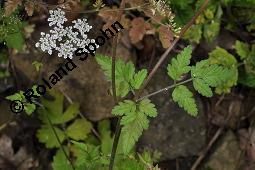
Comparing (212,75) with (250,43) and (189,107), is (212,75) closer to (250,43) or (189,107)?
(189,107)

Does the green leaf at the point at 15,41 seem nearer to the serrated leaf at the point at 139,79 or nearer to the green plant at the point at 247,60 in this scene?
the serrated leaf at the point at 139,79

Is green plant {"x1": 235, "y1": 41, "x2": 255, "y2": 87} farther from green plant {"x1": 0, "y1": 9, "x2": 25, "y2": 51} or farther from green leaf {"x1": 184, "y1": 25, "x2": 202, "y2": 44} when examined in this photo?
green plant {"x1": 0, "y1": 9, "x2": 25, "y2": 51}

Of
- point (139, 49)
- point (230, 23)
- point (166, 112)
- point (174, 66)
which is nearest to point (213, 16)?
point (230, 23)

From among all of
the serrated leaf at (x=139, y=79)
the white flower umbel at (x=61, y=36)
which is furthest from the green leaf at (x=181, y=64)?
the white flower umbel at (x=61, y=36)

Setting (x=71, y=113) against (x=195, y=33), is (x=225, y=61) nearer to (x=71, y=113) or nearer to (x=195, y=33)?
(x=195, y=33)

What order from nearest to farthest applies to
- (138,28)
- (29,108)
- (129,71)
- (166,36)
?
(129,71), (166,36), (29,108), (138,28)

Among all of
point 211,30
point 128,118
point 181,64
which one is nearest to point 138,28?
point 211,30
